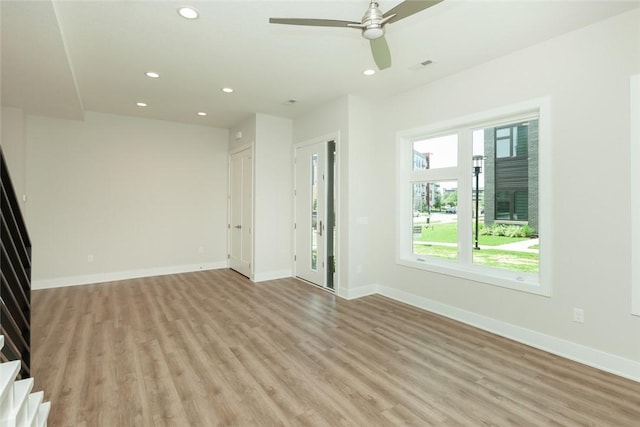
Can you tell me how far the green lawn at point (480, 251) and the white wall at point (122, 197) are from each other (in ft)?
13.9

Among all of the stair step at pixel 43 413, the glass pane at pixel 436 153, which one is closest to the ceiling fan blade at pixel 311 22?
the glass pane at pixel 436 153

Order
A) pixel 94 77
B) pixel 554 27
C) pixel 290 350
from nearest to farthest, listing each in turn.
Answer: pixel 554 27 → pixel 290 350 → pixel 94 77

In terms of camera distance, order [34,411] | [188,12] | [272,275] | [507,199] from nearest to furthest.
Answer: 1. [34,411]
2. [188,12]
3. [507,199]
4. [272,275]

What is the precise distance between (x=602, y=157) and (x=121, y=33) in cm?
444

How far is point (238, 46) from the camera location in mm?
3154

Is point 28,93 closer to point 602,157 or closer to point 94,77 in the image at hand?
point 94,77

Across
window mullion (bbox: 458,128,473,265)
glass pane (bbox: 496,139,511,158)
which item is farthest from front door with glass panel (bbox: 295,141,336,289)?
glass pane (bbox: 496,139,511,158)

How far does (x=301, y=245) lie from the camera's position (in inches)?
224

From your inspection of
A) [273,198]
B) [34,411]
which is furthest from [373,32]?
[273,198]

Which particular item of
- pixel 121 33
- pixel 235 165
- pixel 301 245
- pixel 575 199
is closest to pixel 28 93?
pixel 121 33

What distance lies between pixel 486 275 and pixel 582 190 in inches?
49.4

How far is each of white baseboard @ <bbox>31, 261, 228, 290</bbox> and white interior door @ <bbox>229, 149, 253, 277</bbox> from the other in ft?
1.89

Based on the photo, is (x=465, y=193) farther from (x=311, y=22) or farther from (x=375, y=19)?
(x=311, y=22)

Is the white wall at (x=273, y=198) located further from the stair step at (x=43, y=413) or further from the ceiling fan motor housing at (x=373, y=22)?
the ceiling fan motor housing at (x=373, y=22)
